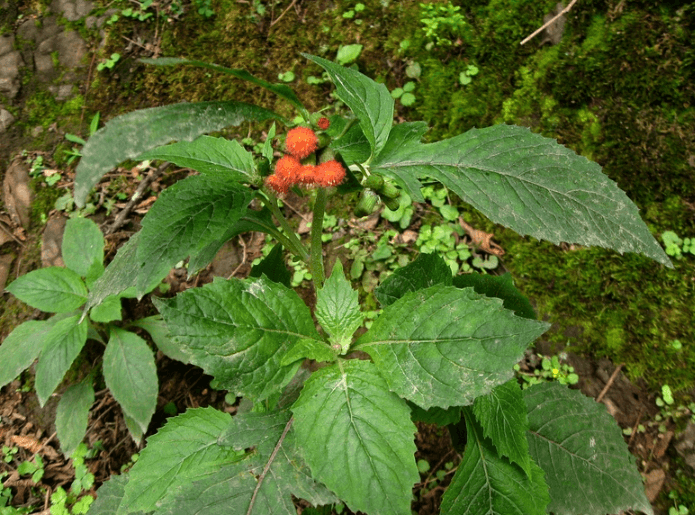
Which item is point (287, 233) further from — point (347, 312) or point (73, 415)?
point (73, 415)

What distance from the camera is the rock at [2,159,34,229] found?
304 cm

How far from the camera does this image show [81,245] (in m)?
2.52

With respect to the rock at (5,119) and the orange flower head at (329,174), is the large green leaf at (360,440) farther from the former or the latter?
the rock at (5,119)

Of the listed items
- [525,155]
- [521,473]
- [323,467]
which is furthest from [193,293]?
[521,473]

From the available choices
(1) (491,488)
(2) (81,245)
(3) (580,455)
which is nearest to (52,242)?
(2) (81,245)

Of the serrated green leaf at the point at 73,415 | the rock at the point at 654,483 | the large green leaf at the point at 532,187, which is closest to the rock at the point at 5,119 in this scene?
the serrated green leaf at the point at 73,415

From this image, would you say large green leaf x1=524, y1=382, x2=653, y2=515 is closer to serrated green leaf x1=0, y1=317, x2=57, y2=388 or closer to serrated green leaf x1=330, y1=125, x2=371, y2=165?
serrated green leaf x1=330, y1=125, x2=371, y2=165

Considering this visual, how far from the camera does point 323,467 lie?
3.52 ft

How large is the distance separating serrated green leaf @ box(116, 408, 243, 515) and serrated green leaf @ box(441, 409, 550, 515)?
702 millimetres

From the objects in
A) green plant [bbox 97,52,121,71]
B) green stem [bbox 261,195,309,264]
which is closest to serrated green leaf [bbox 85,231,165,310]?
green stem [bbox 261,195,309,264]

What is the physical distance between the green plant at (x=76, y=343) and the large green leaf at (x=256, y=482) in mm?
1164

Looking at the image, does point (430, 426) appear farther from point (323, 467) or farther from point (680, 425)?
point (323, 467)

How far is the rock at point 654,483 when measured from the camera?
206 centimetres

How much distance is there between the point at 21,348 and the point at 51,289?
1.07 ft
